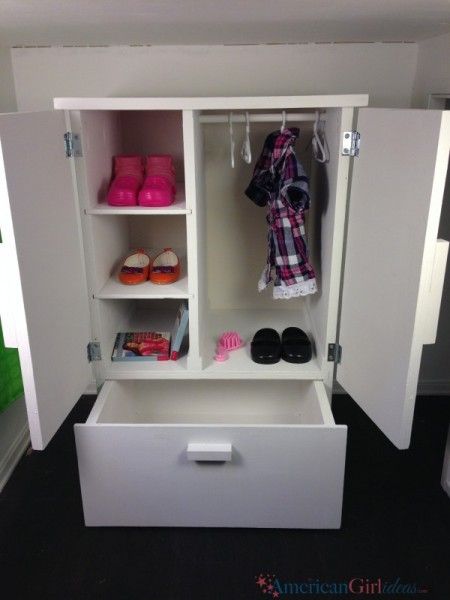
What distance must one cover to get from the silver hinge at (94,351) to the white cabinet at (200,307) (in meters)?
0.02

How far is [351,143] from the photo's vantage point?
1.42 metres

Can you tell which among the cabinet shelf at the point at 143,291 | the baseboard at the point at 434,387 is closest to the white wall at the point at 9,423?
the cabinet shelf at the point at 143,291

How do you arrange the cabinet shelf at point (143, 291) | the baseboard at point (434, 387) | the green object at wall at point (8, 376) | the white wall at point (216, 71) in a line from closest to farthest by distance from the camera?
the cabinet shelf at point (143, 291)
the green object at wall at point (8, 376)
the white wall at point (216, 71)
the baseboard at point (434, 387)

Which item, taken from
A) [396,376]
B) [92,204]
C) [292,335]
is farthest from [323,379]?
[92,204]

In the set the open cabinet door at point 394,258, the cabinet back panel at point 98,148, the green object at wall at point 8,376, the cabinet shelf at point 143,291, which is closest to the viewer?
the open cabinet door at point 394,258

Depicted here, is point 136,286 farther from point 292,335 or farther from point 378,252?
point 378,252

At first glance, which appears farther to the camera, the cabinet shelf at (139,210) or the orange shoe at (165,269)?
the orange shoe at (165,269)

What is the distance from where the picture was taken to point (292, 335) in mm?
1830

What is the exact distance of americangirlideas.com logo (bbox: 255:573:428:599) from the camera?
4.54 ft

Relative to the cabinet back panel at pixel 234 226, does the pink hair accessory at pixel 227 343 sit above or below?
below

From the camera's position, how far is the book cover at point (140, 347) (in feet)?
5.69

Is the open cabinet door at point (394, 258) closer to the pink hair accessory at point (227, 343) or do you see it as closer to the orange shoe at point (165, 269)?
the pink hair accessory at point (227, 343)

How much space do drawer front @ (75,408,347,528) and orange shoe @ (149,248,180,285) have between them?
480 millimetres

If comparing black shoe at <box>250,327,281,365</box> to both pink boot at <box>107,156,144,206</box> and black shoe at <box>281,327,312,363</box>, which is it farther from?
pink boot at <box>107,156,144,206</box>
